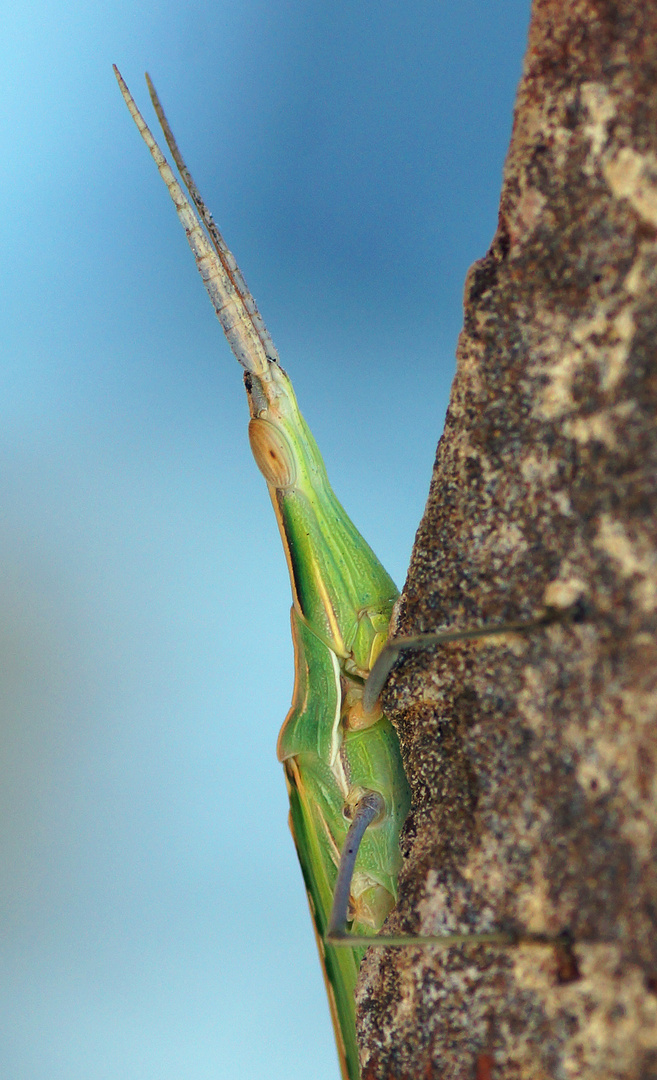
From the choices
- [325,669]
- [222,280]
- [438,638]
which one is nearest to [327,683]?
[325,669]

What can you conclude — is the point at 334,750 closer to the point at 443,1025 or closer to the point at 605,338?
the point at 443,1025

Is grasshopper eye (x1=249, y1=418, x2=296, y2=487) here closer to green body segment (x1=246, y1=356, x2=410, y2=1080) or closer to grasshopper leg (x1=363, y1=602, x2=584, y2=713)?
green body segment (x1=246, y1=356, x2=410, y2=1080)

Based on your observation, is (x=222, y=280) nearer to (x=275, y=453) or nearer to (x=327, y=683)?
(x=275, y=453)

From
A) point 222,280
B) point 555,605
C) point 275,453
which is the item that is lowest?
point 555,605

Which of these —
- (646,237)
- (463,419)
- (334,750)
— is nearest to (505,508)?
(463,419)

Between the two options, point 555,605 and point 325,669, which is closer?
point 555,605

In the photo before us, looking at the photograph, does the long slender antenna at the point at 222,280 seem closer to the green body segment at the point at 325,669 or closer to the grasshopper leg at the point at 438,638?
the green body segment at the point at 325,669
